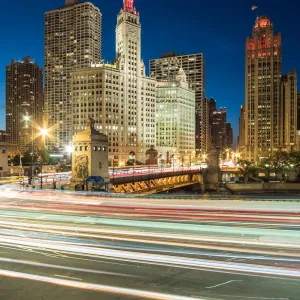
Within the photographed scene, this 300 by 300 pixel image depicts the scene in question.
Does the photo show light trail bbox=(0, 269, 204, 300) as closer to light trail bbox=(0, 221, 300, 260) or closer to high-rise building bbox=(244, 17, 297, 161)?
light trail bbox=(0, 221, 300, 260)

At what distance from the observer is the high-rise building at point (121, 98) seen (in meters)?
145

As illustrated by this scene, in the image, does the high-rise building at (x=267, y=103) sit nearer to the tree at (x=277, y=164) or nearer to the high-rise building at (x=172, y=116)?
the high-rise building at (x=172, y=116)

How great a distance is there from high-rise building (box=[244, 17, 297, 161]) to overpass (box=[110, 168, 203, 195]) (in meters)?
90.0

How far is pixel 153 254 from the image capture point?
44.2ft

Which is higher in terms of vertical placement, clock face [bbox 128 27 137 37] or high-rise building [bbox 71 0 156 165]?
clock face [bbox 128 27 137 37]

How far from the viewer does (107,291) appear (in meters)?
10.6

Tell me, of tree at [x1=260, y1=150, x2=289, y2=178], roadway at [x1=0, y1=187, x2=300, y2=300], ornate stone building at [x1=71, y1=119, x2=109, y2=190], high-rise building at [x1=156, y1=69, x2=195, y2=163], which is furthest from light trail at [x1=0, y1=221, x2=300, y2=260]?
high-rise building at [x1=156, y1=69, x2=195, y2=163]

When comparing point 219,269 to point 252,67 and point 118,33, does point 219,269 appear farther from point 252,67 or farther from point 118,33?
point 252,67

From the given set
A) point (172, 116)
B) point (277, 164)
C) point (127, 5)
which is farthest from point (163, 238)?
point (172, 116)

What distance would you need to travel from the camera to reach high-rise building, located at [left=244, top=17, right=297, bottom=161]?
176500 mm

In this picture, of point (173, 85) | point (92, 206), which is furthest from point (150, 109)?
point (92, 206)

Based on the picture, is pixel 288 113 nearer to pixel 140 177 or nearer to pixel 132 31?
pixel 132 31

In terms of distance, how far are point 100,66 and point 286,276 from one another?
5640 inches

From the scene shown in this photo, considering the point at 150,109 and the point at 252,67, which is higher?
the point at 252,67
